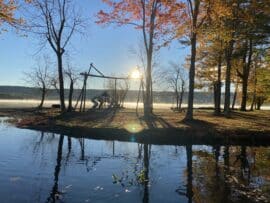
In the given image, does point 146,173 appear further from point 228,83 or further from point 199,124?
point 228,83

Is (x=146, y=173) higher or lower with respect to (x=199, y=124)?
lower

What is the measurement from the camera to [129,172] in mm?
13664

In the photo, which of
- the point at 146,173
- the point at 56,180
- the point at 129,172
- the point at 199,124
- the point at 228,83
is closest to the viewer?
the point at 56,180

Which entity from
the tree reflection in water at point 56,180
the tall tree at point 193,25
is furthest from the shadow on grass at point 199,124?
the tree reflection in water at point 56,180

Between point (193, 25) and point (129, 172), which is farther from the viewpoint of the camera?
point (193, 25)

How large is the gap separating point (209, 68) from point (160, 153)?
3225cm

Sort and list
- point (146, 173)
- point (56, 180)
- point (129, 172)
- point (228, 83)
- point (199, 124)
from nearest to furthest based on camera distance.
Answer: point (56, 180)
point (146, 173)
point (129, 172)
point (199, 124)
point (228, 83)

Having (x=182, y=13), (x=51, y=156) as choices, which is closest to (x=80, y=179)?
(x=51, y=156)

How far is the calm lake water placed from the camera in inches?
422

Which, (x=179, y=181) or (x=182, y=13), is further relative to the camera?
(x=182, y=13)

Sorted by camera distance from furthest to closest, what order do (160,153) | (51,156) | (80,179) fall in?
(160,153)
(51,156)
(80,179)

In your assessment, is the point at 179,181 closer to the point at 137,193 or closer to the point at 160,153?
the point at 137,193

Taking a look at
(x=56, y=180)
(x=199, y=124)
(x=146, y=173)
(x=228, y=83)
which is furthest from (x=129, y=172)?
(x=228, y=83)

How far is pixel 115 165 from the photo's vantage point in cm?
1503
